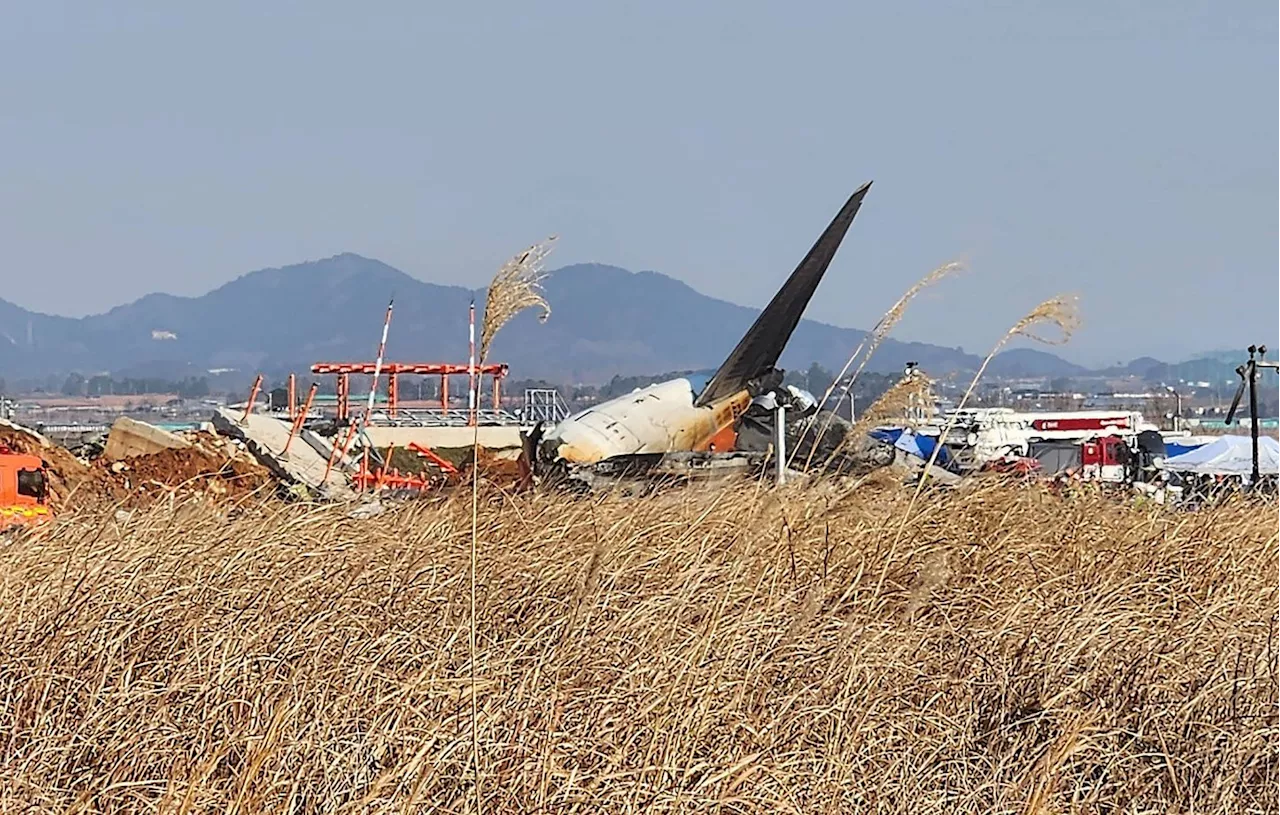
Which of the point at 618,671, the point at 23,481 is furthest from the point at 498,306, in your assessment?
the point at 23,481

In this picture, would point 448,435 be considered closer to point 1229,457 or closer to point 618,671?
point 1229,457

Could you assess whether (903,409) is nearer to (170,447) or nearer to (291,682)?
(291,682)

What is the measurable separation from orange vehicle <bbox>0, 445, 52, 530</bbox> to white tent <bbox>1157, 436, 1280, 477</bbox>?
76.6 feet

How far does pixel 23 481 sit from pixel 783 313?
8855 millimetres

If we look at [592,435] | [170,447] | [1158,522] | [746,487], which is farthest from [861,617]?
[170,447]

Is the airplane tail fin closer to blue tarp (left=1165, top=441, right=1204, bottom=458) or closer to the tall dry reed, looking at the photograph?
the tall dry reed

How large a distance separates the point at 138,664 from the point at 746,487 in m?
4.27

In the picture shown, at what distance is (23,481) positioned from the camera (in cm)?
1253

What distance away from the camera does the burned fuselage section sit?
14.1 metres

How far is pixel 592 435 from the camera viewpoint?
47.5 ft

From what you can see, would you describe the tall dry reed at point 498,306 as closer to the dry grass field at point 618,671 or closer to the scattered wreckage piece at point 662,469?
the dry grass field at point 618,671

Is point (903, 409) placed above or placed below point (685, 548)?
above

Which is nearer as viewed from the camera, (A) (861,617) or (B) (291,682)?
(B) (291,682)

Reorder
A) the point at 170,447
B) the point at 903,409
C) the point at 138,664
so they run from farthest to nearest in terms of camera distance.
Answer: the point at 170,447, the point at 903,409, the point at 138,664
